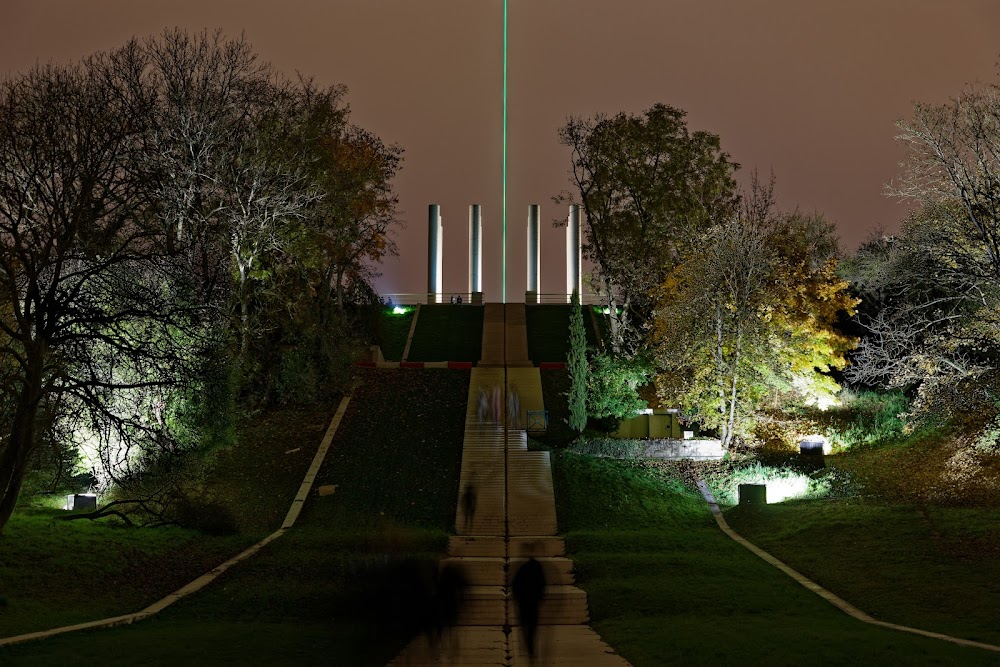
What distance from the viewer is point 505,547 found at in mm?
21859

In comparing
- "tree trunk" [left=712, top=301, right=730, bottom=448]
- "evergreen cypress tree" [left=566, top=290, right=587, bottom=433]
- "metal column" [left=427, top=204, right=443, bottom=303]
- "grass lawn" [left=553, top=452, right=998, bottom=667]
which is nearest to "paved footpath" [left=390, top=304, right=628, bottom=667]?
"grass lawn" [left=553, top=452, right=998, bottom=667]

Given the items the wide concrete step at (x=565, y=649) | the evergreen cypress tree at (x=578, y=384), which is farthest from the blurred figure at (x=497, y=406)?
the wide concrete step at (x=565, y=649)

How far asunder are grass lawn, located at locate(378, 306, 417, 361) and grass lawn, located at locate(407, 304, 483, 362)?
0.49m

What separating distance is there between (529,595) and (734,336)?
14719mm

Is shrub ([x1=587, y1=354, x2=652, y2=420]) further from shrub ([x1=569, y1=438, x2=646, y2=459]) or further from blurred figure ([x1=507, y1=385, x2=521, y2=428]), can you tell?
blurred figure ([x1=507, y1=385, x2=521, y2=428])

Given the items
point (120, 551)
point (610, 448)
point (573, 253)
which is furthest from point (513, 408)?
point (573, 253)

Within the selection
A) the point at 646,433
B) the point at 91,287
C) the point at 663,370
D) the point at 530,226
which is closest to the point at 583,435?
the point at 646,433

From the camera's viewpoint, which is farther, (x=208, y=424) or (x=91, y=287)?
(x=208, y=424)

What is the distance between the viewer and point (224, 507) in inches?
891

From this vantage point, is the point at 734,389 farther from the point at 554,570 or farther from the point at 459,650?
the point at 459,650

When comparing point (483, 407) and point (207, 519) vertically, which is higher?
point (483, 407)

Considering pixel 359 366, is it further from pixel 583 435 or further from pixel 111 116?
pixel 111 116

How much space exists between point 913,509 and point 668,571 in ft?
Answer: 22.0

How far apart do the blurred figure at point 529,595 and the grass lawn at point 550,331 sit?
65.9 ft
